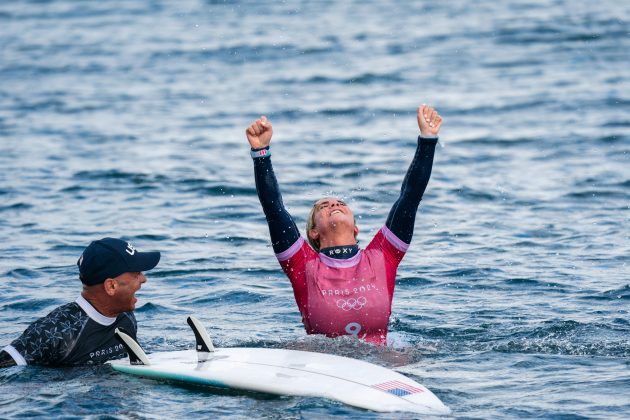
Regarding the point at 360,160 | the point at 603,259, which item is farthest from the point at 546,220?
the point at 360,160

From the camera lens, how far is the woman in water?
8.38m

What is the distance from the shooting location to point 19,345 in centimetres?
794

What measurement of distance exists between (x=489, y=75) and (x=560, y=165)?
24.8 feet

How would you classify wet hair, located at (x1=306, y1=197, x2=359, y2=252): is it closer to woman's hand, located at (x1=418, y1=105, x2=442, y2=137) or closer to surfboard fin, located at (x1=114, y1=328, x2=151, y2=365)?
woman's hand, located at (x1=418, y1=105, x2=442, y2=137)

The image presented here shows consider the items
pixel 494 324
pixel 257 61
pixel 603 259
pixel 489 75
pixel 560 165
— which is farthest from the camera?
pixel 257 61

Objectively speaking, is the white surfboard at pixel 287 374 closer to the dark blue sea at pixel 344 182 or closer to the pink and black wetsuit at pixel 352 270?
the dark blue sea at pixel 344 182

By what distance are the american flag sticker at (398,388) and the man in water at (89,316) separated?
196 cm

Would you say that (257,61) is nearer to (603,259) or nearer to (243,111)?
(243,111)

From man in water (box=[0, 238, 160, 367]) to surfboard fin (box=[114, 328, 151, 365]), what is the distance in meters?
0.20

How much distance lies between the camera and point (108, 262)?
26.3 ft

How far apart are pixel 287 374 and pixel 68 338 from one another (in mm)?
1598

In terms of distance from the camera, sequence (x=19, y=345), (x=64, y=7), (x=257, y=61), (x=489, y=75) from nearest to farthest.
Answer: (x=19, y=345) < (x=489, y=75) < (x=257, y=61) < (x=64, y=7)

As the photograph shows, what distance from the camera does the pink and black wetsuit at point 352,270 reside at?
8383 mm

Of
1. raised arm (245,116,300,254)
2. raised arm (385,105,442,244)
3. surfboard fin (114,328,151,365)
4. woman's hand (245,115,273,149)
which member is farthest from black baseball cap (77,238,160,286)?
raised arm (385,105,442,244)
